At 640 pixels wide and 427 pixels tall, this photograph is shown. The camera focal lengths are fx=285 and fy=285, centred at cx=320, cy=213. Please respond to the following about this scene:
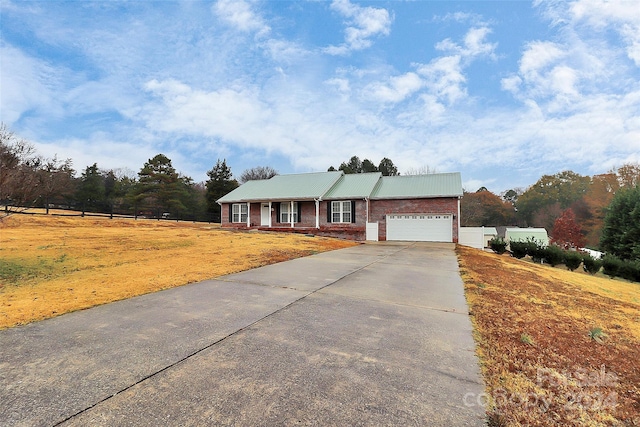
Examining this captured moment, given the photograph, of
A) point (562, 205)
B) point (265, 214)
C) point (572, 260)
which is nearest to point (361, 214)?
point (265, 214)

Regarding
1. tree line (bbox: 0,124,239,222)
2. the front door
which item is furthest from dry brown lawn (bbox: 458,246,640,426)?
tree line (bbox: 0,124,239,222)

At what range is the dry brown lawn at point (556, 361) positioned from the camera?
6.98ft

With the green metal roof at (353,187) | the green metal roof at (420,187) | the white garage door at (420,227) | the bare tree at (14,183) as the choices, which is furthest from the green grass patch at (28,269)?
the white garage door at (420,227)

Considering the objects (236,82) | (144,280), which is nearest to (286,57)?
(236,82)

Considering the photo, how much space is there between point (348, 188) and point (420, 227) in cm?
609

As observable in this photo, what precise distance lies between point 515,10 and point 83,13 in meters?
15.9

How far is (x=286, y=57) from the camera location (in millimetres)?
14672

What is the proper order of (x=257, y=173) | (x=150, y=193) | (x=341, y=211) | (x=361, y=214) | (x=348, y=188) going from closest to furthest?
(x=361, y=214) → (x=341, y=211) → (x=348, y=188) → (x=150, y=193) → (x=257, y=173)

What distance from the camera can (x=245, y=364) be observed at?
8.89ft

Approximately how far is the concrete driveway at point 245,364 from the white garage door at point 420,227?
50.8ft

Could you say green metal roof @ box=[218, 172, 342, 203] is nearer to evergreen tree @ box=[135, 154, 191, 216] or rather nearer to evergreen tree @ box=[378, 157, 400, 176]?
evergreen tree @ box=[135, 154, 191, 216]

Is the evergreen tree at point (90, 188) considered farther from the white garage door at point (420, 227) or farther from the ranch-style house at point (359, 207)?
the white garage door at point (420, 227)

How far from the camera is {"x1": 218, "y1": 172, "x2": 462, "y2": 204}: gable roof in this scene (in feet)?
66.5

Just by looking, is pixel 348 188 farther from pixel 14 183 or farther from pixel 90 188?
pixel 90 188
